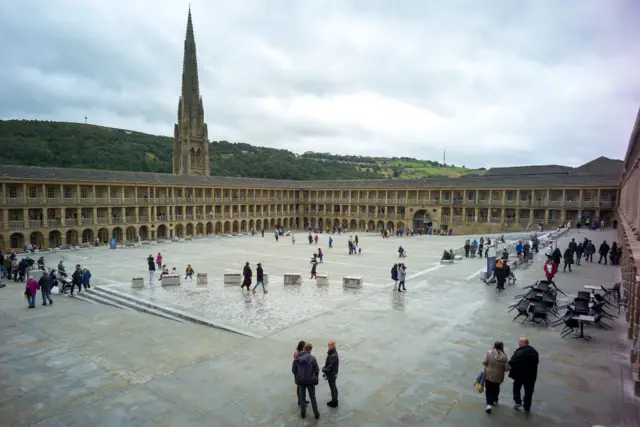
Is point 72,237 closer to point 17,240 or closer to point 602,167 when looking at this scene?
point 17,240

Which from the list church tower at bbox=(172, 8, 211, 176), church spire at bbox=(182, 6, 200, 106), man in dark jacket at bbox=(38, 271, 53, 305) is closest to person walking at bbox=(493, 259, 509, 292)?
man in dark jacket at bbox=(38, 271, 53, 305)

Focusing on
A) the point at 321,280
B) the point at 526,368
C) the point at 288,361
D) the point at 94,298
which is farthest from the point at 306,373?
the point at 94,298

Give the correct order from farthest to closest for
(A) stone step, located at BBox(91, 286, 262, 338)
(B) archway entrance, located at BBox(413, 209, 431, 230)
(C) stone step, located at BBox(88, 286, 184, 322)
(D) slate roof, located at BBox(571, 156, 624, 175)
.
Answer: (D) slate roof, located at BBox(571, 156, 624, 175)
(B) archway entrance, located at BBox(413, 209, 431, 230)
(C) stone step, located at BBox(88, 286, 184, 322)
(A) stone step, located at BBox(91, 286, 262, 338)

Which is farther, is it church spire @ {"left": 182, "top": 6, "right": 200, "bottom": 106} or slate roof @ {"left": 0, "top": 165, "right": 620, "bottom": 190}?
church spire @ {"left": 182, "top": 6, "right": 200, "bottom": 106}

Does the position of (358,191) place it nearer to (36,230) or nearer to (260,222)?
(260,222)

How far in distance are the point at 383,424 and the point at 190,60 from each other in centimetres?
8245

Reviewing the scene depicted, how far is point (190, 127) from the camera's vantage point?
76438 millimetres

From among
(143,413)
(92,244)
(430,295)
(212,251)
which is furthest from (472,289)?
(92,244)

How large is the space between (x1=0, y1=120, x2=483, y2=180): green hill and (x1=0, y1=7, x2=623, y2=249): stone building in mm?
26872

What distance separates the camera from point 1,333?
39.5 ft

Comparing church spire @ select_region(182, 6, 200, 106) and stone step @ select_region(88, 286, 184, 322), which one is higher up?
church spire @ select_region(182, 6, 200, 106)

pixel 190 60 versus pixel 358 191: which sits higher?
pixel 190 60

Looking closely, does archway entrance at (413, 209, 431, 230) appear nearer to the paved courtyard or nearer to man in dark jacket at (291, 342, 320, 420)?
the paved courtyard

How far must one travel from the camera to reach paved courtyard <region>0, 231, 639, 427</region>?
6.99 m
